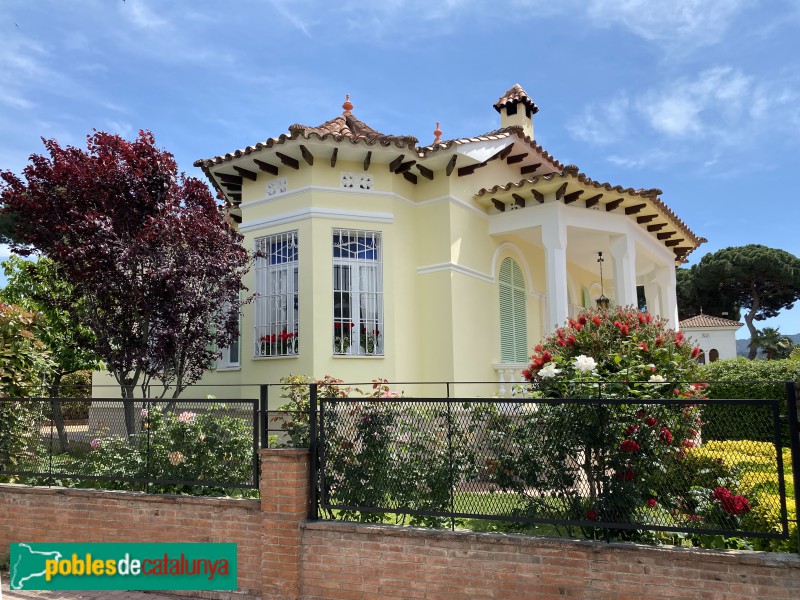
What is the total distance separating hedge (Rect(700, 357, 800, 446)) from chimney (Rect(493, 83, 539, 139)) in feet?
22.6

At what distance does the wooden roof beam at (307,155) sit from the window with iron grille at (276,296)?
124cm

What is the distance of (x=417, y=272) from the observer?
1127 cm

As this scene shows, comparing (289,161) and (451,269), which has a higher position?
(289,161)

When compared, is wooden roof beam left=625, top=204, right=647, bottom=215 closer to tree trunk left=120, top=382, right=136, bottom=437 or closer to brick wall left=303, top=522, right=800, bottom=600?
brick wall left=303, top=522, right=800, bottom=600

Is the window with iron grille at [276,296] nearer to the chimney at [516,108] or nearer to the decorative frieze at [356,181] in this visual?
the decorative frieze at [356,181]

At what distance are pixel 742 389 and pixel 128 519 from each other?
1319 centimetres

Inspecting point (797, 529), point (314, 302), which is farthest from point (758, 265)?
point (797, 529)

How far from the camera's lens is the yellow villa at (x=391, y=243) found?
10.4 meters

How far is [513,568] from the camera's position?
492 centimetres

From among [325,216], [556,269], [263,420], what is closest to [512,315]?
[556,269]

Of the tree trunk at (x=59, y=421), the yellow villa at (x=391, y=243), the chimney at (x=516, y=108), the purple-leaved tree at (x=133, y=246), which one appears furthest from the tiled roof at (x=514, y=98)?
the tree trunk at (x=59, y=421)

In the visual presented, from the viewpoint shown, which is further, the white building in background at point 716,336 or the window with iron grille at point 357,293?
the white building in background at point 716,336

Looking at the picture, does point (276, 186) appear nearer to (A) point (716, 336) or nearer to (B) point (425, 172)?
(B) point (425, 172)

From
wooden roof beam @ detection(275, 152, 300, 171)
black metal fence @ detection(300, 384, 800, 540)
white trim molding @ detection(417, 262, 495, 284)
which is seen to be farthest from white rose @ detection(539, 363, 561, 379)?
wooden roof beam @ detection(275, 152, 300, 171)
